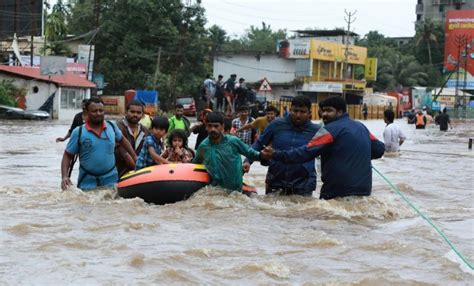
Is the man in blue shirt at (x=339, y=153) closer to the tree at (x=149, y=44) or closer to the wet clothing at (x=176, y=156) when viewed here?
the wet clothing at (x=176, y=156)

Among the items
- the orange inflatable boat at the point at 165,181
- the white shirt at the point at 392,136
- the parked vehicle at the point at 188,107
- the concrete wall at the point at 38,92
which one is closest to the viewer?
the orange inflatable boat at the point at 165,181

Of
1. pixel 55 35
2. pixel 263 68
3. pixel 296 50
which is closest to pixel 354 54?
pixel 296 50

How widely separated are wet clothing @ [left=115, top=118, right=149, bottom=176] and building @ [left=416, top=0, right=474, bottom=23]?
121843mm

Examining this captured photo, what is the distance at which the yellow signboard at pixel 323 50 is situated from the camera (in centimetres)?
7031

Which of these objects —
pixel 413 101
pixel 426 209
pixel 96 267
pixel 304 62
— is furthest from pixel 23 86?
pixel 413 101

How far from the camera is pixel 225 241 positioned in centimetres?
788

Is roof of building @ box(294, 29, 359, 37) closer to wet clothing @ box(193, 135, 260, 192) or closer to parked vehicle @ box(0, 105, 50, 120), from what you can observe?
parked vehicle @ box(0, 105, 50, 120)

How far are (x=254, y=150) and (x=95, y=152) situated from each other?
183 cm

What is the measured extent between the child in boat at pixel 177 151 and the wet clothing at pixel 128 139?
35cm

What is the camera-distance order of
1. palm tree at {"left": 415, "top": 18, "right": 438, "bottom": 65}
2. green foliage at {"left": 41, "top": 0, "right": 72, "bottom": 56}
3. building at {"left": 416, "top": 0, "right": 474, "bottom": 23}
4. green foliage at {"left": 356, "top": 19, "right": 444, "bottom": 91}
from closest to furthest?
green foliage at {"left": 41, "top": 0, "right": 72, "bottom": 56} → green foliage at {"left": 356, "top": 19, "right": 444, "bottom": 91} → palm tree at {"left": 415, "top": 18, "right": 438, "bottom": 65} → building at {"left": 416, "top": 0, "right": 474, "bottom": 23}

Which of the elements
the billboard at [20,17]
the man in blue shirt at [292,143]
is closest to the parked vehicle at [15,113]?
the billboard at [20,17]

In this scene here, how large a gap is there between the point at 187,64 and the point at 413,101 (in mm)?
34633

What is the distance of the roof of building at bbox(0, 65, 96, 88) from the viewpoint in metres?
45.0

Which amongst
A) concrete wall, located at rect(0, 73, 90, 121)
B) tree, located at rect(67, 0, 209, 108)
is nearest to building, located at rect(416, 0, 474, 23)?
tree, located at rect(67, 0, 209, 108)
